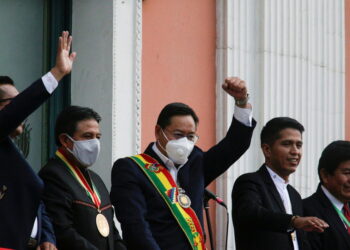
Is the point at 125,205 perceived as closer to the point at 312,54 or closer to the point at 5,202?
the point at 5,202

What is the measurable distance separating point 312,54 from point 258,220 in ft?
12.6

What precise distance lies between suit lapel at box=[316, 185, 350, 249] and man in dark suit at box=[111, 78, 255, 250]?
904 millimetres

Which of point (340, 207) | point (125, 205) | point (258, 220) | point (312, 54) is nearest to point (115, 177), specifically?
point (125, 205)

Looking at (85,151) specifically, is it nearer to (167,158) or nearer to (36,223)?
(167,158)

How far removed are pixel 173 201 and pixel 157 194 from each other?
0.38ft

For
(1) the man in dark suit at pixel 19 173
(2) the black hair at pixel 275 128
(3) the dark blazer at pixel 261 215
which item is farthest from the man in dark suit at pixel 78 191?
(2) the black hair at pixel 275 128

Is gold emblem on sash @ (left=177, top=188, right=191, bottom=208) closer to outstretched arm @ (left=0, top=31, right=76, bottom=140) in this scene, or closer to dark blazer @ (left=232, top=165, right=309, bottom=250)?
dark blazer @ (left=232, top=165, right=309, bottom=250)

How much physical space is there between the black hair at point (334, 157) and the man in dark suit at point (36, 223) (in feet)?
8.01

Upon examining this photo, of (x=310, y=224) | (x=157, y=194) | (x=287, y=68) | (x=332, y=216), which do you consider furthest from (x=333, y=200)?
(x=287, y=68)

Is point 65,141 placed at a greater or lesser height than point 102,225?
greater

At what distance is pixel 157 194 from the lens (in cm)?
934

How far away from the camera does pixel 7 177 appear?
327 inches

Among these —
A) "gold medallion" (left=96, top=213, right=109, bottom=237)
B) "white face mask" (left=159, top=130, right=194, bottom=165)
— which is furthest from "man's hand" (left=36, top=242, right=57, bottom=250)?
"white face mask" (left=159, top=130, right=194, bottom=165)

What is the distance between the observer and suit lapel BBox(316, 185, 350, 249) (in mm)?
10086
